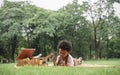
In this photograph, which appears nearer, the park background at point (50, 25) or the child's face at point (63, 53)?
the child's face at point (63, 53)

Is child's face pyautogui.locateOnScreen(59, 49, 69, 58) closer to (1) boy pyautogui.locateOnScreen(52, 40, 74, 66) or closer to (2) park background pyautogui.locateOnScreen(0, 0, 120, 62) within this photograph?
(1) boy pyautogui.locateOnScreen(52, 40, 74, 66)

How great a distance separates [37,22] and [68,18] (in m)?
4.81

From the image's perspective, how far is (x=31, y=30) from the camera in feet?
133

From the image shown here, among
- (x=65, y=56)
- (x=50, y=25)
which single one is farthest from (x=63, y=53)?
(x=50, y=25)

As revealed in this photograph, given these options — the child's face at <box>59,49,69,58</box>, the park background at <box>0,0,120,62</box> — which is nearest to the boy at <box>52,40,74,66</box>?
the child's face at <box>59,49,69,58</box>

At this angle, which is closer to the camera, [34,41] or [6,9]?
[6,9]

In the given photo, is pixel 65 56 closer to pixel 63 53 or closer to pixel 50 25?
pixel 63 53

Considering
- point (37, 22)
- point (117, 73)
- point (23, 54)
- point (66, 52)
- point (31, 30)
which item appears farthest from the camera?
point (31, 30)

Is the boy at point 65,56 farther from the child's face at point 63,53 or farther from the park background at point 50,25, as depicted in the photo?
the park background at point 50,25

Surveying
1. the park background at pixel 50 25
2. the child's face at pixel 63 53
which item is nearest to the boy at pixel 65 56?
the child's face at pixel 63 53

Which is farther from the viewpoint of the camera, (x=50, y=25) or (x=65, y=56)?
(x=50, y=25)

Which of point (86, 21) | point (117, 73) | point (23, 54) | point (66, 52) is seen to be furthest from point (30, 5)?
point (117, 73)

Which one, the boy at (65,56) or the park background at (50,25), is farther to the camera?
the park background at (50,25)

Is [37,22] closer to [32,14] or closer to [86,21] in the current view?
[32,14]
